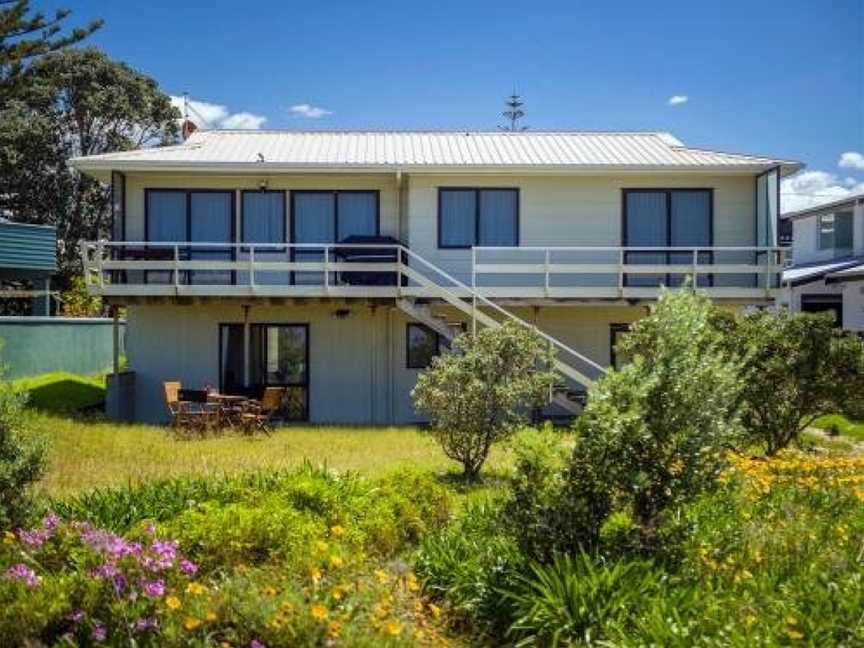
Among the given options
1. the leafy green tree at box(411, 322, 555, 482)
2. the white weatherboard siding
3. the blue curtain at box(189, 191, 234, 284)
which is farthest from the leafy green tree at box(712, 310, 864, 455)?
the blue curtain at box(189, 191, 234, 284)

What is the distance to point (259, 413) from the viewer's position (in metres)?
17.6

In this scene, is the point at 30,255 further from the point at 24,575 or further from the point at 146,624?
the point at 146,624

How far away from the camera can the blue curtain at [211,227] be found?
20.5 metres

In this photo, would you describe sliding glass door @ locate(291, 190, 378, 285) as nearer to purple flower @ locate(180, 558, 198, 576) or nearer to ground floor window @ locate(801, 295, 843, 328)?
purple flower @ locate(180, 558, 198, 576)

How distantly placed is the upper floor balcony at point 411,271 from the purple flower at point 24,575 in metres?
13.1

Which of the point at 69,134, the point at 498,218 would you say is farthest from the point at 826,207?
the point at 69,134

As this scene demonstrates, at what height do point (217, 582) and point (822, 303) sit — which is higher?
point (822, 303)

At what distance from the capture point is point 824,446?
1658 cm

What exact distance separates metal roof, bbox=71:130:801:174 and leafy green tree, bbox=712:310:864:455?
721 centimetres

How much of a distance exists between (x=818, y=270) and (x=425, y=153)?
1514 cm

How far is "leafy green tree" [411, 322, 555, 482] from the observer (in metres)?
11.6

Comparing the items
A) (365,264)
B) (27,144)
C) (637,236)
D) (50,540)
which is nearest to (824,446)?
(637,236)

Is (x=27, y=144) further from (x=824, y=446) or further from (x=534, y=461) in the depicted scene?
(x=534, y=461)

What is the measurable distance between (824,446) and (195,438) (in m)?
12.0
